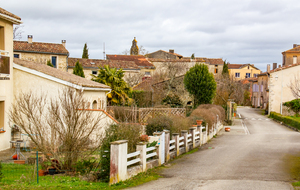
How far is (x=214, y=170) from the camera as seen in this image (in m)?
11.3

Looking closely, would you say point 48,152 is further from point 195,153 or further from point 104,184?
point 195,153

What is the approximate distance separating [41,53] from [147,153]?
32.1 metres

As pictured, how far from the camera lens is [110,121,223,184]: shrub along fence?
8711 mm

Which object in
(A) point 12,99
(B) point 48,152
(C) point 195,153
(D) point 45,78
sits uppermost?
(D) point 45,78

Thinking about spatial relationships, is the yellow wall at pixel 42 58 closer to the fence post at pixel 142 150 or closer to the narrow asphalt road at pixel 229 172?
the narrow asphalt road at pixel 229 172

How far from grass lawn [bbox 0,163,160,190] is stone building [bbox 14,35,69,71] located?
30.8 m

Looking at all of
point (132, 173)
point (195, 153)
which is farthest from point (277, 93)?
point (132, 173)

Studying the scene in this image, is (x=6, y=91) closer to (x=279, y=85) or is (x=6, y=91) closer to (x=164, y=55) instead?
(x=279, y=85)

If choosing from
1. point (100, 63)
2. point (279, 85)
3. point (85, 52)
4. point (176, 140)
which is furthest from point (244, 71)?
point (176, 140)

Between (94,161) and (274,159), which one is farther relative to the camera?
(274,159)

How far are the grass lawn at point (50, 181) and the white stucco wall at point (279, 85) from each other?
38808 mm

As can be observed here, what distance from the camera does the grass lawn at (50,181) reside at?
855cm

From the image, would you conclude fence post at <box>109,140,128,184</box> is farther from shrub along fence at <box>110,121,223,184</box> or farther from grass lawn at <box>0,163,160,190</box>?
grass lawn at <box>0,163,160,190</box>

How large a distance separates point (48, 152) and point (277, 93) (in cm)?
4104
